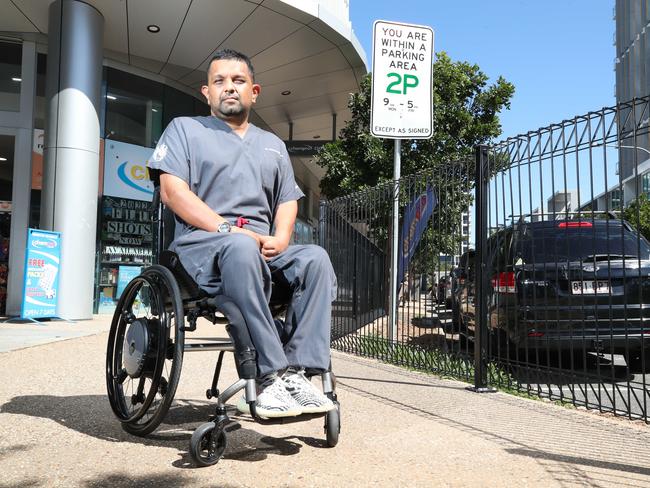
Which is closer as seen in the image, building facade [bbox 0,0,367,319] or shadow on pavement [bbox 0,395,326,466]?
shadow on pavement [bbox 0,395,326,466]

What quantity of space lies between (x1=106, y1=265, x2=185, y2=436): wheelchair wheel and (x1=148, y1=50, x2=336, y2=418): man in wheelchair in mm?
193

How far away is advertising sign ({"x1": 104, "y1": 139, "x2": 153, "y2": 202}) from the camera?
1323 cm

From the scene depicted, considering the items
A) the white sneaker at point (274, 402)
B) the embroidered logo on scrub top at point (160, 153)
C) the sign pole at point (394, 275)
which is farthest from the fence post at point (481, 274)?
the embroidered logo on scrub top at point (160, 153)

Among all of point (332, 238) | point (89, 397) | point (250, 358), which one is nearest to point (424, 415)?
point (250, 358)

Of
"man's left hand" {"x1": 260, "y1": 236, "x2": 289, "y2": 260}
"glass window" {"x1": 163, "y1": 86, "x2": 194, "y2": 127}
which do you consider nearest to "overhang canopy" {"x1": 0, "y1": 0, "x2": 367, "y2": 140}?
"glass window" {"x1": 163, "y1": 86, "x2": 194, "y2": 127}

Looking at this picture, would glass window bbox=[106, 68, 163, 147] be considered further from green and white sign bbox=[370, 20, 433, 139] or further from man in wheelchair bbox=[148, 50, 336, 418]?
man in wheelchair bbox=[148, 50, 336, 418]

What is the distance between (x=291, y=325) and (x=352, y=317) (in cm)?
494

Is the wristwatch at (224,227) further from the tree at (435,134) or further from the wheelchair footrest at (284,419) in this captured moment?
the tree at (435,134)

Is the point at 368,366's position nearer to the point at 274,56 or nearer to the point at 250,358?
the point at 250,358

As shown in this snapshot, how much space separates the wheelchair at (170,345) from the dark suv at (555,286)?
2.40 meters

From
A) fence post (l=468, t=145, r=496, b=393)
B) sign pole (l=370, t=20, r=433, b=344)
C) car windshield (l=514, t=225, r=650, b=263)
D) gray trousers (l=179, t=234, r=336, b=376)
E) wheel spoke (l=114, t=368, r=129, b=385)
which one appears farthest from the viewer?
sign pole (l=370, t=20, r=433, b=344)

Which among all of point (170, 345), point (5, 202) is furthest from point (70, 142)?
point (170, 345)

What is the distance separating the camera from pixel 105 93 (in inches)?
517

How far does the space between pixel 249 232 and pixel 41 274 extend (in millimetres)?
8979
